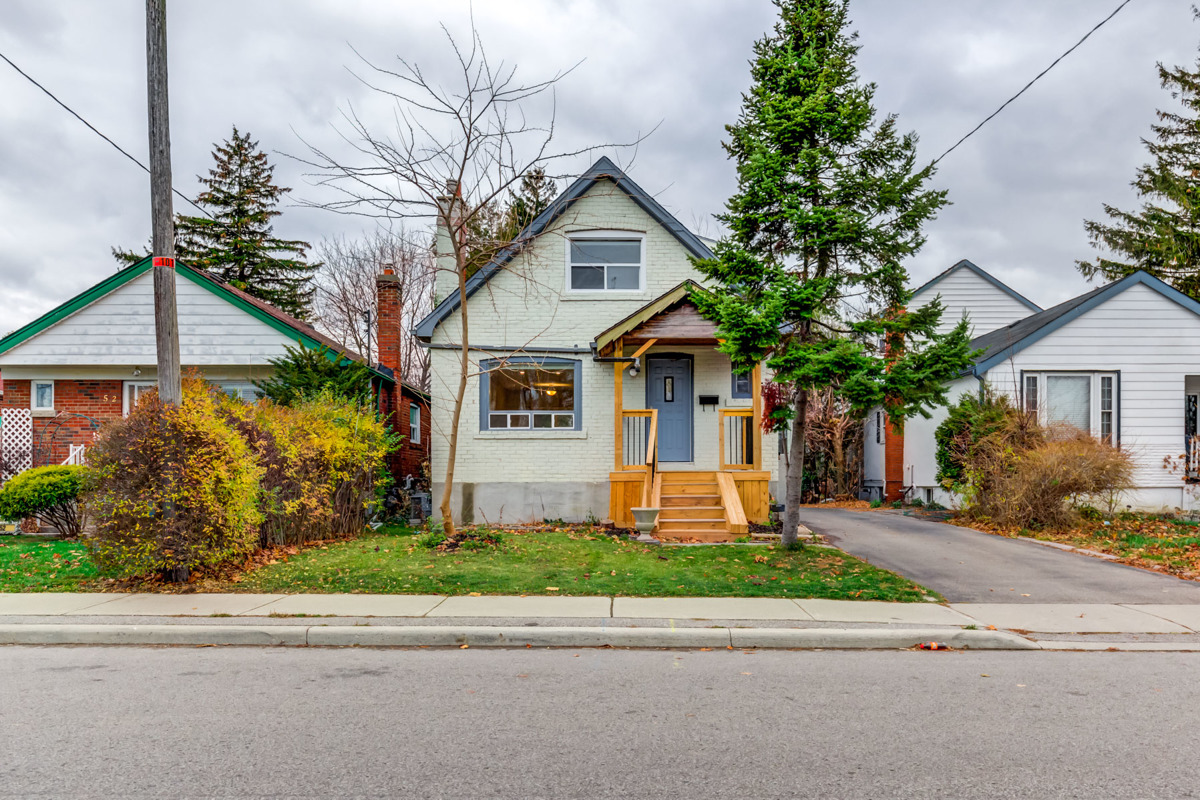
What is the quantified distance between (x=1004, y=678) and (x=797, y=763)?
2.60 metres

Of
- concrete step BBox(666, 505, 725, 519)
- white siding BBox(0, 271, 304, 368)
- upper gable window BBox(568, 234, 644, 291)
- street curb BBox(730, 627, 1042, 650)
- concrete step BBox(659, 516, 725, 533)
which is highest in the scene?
upper gable window BBox(568, 234, 644, 291)

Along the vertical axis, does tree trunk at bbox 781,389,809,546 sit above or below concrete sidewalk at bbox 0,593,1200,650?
above

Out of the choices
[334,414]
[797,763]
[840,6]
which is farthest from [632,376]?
[797,763]

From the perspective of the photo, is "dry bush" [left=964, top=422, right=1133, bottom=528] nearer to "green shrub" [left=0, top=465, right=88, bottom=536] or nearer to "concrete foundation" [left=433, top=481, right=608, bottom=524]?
"concrete foundation" [left=433, top=481, right=608, bottom=524]

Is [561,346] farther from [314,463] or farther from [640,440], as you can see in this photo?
[314,463]

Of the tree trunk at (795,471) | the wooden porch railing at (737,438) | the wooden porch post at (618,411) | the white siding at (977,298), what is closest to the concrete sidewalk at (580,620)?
the tree trunk at (795,471)

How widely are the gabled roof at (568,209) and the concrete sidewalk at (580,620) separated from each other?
7466 millimetres

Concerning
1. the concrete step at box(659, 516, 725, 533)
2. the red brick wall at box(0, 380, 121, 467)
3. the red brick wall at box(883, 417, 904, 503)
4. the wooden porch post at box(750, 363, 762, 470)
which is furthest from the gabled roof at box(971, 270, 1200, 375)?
the red brick wall at box(0, 380, 121, 467)

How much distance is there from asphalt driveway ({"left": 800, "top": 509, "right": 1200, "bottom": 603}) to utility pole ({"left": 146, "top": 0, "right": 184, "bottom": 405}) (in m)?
9.23

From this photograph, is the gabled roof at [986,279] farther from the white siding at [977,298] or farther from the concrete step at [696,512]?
the concrete step at [696,512]

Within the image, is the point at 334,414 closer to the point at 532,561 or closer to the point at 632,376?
the point at 532,561

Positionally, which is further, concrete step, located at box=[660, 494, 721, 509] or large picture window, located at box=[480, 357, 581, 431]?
large picture window, located at box=[480, 357, 581, 431]

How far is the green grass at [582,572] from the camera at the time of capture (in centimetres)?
837

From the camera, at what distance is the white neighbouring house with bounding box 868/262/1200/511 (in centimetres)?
1536
